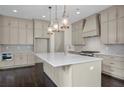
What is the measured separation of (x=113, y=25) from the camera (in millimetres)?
4340

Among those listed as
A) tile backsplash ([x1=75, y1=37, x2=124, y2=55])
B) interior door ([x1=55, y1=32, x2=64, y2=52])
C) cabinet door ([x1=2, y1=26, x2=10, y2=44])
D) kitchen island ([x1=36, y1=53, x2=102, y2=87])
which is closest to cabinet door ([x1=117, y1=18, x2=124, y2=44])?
tile backsplash ([x1=75, y1=37, x2=124, y2=55])

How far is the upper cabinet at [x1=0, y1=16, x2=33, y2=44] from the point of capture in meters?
5.81

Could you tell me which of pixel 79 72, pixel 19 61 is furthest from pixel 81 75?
pixel 19 61

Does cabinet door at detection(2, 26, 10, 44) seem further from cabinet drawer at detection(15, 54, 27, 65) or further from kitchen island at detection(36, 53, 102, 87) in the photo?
kitchen island at detection(36, 53, 102, 87)

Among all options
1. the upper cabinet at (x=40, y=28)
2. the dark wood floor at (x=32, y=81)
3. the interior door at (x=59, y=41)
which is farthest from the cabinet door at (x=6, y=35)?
the interior door at (x=59, y=41)

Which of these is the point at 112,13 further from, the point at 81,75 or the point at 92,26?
the point at 81,75

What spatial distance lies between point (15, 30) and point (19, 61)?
1.83 metres

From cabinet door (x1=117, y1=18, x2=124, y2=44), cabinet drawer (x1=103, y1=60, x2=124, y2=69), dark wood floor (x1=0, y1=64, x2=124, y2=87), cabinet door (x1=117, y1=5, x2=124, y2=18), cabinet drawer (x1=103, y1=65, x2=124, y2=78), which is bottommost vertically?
dark wood floor (x1=0, y1=64, x2=124, y2=87)

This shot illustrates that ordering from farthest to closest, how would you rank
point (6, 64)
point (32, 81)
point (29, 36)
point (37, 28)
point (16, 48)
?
point (37, 28), point (29, 36), point (16, 48), point (6, 64), point (32, 81)

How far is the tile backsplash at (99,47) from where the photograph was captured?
4.53 m

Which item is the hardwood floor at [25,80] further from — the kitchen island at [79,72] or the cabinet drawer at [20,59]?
the cabinet drawer at [20,59]

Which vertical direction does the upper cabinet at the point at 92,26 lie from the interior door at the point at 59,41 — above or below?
above

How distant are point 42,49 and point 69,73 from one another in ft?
16.9

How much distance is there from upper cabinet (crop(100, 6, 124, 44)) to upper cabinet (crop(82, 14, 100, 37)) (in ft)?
1.27
